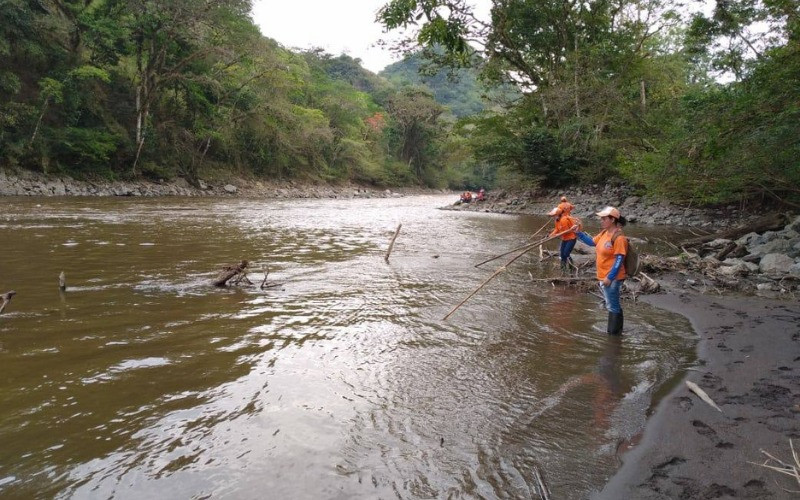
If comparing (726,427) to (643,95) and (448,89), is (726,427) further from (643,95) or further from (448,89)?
(448,89)

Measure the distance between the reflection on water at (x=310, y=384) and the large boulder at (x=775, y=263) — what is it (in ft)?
12.5

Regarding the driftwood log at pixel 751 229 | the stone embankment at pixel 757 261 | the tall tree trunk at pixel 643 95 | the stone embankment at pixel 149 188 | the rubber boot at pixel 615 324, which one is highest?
the tall tree trunk at pixel 643 95

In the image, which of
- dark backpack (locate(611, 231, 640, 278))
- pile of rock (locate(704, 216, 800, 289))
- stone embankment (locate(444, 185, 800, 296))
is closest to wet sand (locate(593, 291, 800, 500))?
dark backpack (locate(611, 231, 640, 278))

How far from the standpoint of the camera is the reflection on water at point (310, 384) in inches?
121

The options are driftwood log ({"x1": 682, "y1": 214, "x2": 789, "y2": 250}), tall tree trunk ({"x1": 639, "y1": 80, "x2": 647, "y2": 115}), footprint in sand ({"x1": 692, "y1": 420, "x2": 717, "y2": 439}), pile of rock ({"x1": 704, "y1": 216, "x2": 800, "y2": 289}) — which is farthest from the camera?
tall tree trunk ({"x1": 639, "y1": 80, "x2": 647, "y2": 115})

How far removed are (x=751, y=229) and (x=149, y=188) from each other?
104 ft

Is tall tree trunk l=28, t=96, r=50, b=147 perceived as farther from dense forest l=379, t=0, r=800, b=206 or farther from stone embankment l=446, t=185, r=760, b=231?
stone embankment l=446, t=185, r=760, b=231

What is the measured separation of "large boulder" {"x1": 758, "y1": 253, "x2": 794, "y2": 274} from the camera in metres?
9.44

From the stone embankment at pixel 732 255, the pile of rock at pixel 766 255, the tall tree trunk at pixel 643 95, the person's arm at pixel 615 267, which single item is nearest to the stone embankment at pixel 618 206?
the stone embankment at pixel 732 255

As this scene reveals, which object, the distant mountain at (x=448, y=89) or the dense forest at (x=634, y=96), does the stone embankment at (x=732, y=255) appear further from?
the distant mountain at (x=448, y=89)

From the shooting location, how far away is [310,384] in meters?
4.46

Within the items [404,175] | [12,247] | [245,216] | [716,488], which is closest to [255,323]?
[716,488]

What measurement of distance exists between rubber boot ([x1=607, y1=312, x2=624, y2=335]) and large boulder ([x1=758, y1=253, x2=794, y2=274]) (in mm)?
5457

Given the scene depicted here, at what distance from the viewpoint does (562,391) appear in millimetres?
4465
